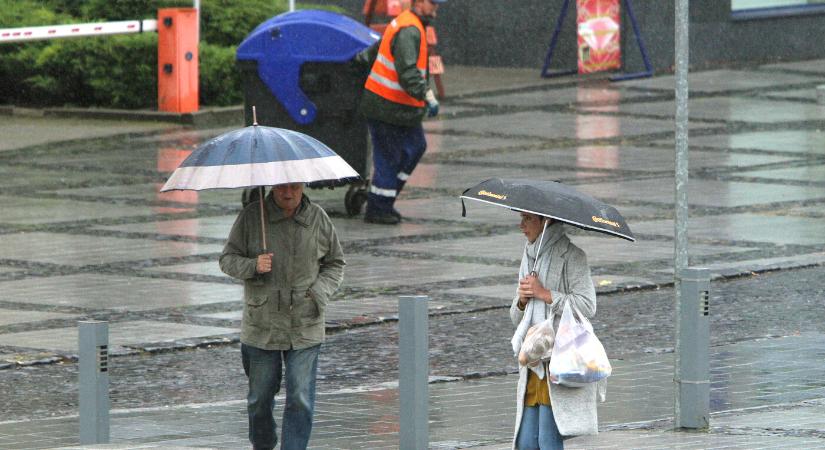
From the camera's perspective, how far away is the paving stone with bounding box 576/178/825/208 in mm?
16734

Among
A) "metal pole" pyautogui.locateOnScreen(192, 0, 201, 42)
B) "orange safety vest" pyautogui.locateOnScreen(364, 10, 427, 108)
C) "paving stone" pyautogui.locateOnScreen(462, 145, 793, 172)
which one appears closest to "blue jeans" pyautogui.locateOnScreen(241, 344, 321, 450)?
"orange safety vest" pyautogui.locateOnScreen(364, 10, 427, 108)

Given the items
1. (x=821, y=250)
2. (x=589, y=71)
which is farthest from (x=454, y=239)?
(x=589, y=71)

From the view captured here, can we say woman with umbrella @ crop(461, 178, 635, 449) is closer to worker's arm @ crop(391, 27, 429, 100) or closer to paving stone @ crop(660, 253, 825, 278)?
paving stone @ crop(660, 253, 825, 278)

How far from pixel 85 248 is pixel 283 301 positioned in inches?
272

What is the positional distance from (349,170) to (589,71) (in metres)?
19.5

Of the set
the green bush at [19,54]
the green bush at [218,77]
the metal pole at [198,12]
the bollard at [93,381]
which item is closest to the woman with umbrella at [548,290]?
the bollard at [93,381]

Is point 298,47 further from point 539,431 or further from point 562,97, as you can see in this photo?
point 539,431

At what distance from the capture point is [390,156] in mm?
15477

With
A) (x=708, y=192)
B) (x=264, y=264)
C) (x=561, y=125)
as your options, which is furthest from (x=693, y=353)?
(x=561, y=125)

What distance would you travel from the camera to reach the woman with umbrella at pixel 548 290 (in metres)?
7.14

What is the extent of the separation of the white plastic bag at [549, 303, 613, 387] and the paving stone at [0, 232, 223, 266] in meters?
7.26

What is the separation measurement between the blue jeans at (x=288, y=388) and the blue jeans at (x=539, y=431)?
0.99 metres

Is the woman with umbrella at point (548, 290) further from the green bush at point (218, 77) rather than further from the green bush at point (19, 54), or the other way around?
the green bush at point (19, 54)

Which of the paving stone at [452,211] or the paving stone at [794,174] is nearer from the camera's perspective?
the paving stone at [452,211]
